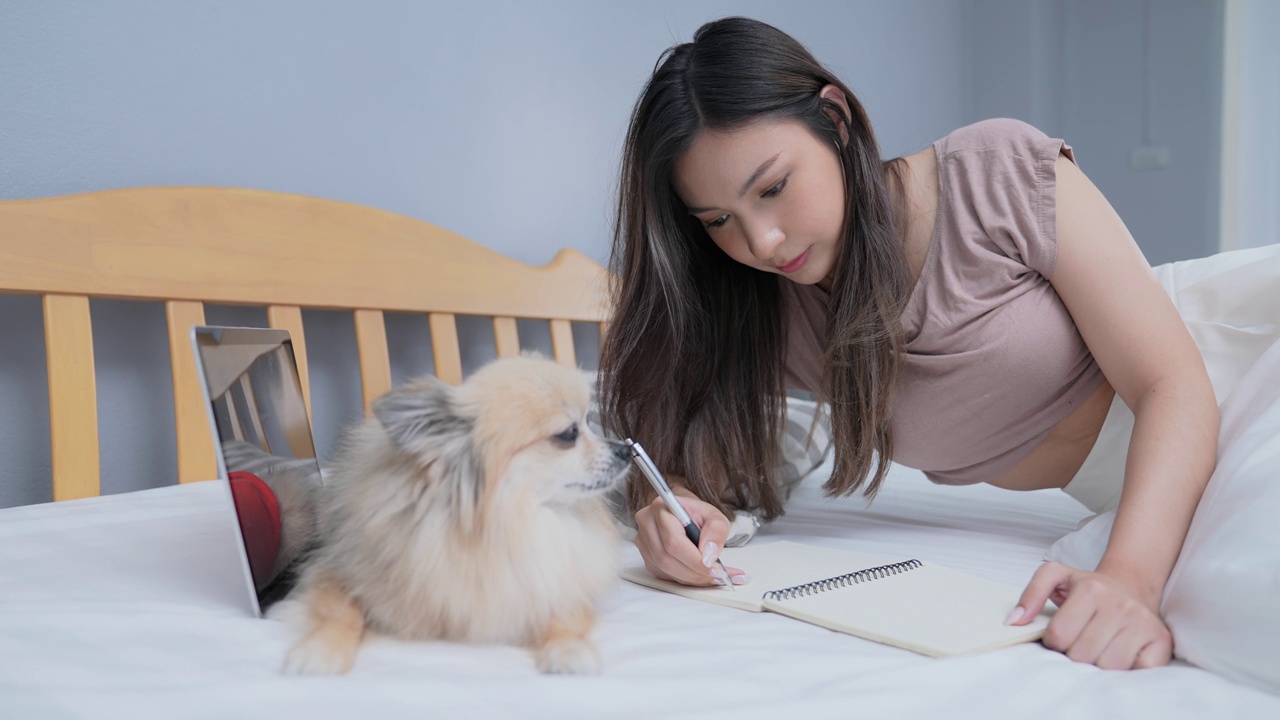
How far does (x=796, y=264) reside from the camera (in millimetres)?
1310

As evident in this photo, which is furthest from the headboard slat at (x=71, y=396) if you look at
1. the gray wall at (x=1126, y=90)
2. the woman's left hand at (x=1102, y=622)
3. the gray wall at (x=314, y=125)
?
the gray wall at (x=1126, y=90)

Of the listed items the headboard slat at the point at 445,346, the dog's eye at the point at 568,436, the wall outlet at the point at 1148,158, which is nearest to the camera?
the dog's eye at the point at 568,436

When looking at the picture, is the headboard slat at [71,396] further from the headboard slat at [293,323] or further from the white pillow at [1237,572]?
the white pillow at [1237,572]

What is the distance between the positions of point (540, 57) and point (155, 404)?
1.30m

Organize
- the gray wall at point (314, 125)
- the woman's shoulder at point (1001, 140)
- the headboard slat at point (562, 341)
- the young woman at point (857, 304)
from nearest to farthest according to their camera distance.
Result: the young woman at point (857, 304) < the woman's shoulder at point (1001, 140) < the gray wall at point (314, 125) < the headboard slat at point (562, 341)

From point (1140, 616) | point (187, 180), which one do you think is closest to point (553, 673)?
point (1140, 616)

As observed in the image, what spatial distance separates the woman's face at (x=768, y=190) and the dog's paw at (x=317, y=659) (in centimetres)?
79

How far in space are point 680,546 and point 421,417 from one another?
39 centimetres

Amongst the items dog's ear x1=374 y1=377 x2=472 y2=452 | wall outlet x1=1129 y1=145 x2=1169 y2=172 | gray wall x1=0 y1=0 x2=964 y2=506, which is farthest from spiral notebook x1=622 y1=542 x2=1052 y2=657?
wall outlet x1=1129 y1=145 x2=1169 y2=172

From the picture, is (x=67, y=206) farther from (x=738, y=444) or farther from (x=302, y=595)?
(x=738, y=444)

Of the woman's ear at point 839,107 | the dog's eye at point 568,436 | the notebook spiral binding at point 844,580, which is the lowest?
the notebook spiral binding at point 844,580

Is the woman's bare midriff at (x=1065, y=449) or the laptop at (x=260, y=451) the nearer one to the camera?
the laptop at (x=260, y=451)

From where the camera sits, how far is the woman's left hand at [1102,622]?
2.61 feet

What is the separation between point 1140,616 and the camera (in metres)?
0.82
